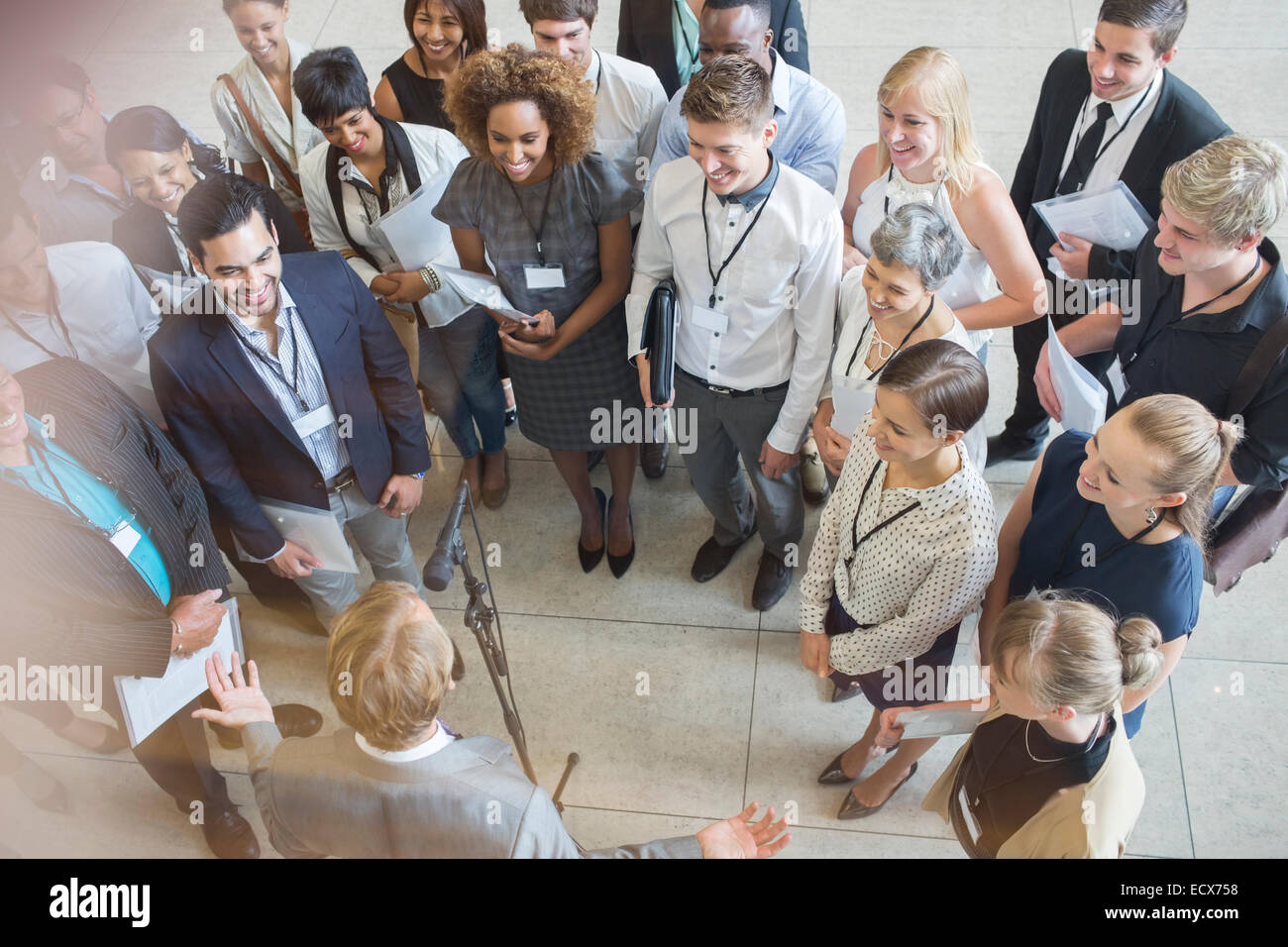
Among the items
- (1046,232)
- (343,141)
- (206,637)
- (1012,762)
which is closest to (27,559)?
(206,637)

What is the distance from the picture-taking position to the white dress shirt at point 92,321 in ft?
8.65

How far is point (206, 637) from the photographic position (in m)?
2.53

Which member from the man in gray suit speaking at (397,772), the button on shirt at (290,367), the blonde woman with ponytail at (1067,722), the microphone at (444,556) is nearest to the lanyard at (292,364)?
the button on shirt at (290,367)

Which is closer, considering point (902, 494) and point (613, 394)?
point (902, 494)

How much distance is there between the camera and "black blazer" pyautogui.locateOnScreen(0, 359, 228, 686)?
2.25 m

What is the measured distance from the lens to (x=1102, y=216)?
2732 mm

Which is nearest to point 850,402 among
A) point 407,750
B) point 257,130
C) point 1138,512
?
point 1138,512

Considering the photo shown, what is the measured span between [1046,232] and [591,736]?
6.89 ft

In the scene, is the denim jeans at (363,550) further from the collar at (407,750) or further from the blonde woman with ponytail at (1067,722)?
the blonde woman with ponytail at (1067,722)

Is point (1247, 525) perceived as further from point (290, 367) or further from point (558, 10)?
point (290, 367)

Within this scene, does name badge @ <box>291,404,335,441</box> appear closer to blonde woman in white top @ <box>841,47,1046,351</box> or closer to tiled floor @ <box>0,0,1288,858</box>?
tiled floor @ <box>0,0,1288,858</box>

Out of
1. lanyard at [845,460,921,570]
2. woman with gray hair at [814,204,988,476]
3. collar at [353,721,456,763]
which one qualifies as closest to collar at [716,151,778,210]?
woman with gray hair at [814,204,988,476]

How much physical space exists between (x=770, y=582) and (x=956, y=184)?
1.43 metres

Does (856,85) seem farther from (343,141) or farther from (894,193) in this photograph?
(343,141)
